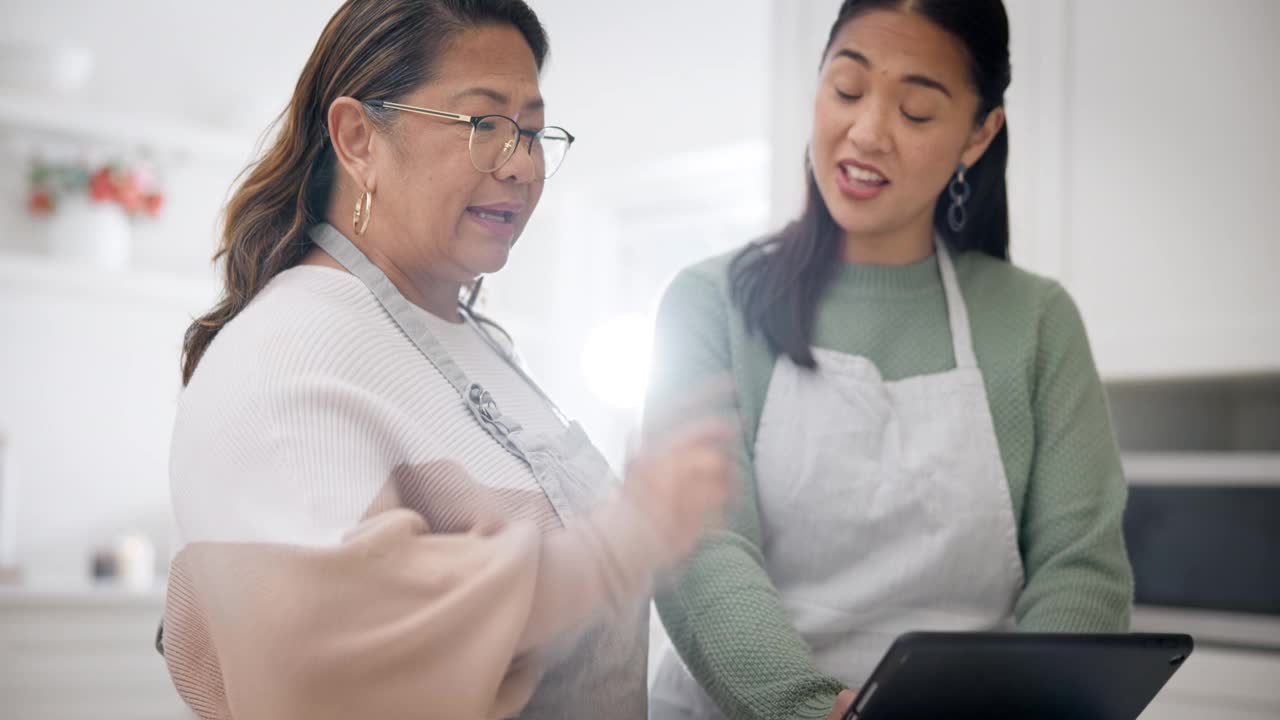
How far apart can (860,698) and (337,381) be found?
16.8 inches

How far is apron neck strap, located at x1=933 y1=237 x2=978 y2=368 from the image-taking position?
1255 mm

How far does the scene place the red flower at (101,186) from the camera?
319cm

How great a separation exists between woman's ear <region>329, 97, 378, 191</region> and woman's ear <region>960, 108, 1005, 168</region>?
0.69 metres

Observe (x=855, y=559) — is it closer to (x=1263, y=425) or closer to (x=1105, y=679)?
(x=1105, y=679)

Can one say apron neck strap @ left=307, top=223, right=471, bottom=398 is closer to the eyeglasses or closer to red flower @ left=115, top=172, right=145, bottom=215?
the eyeglasses

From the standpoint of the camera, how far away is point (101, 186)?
3199 mm

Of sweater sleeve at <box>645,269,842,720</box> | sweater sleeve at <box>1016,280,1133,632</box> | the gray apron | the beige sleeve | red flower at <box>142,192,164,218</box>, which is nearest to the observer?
the beige sleeve

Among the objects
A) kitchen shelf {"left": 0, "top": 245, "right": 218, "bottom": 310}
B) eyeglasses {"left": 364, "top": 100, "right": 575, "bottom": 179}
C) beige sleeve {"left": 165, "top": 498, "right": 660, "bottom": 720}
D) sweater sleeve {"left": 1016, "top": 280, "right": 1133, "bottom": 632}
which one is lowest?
kitchen shelf {"left": 0, "top": 245, "right": 218, "bottom": 310}

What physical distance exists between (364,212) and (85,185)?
2614 mm

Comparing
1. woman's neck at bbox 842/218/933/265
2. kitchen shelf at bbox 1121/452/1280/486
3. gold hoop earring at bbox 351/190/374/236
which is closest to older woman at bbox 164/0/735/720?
gold hoop earring at bbox 351/190/374/236

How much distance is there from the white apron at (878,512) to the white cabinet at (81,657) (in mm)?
2136

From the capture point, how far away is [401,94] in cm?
94

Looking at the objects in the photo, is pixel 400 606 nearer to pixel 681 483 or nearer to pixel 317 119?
pixel 681 483

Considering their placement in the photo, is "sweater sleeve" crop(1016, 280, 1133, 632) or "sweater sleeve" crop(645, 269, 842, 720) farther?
"sweater sleeve" crop(1016, 280, 1133, 632)
